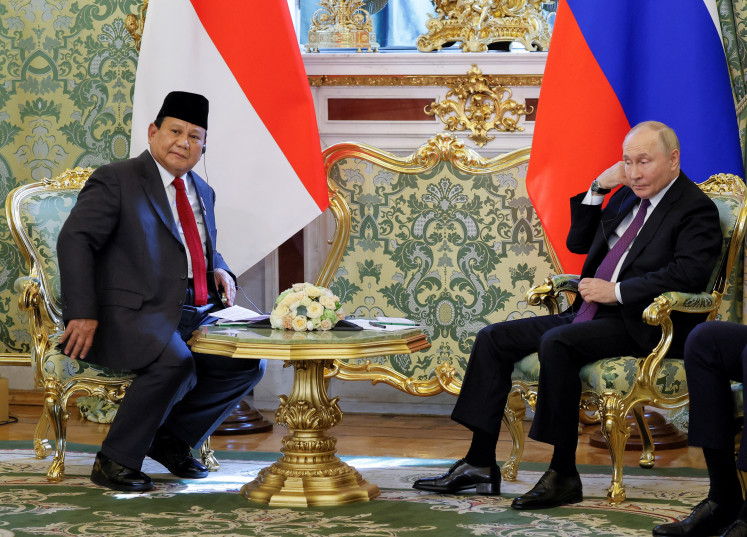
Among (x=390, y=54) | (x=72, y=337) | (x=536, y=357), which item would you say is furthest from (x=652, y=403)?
(x=390, y=54)

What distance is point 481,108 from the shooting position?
474 cm

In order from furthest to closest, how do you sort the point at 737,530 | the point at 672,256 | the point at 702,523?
the point at 672,256 → the point at 702,523 → the point at 737,530

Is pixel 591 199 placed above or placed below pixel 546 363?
above

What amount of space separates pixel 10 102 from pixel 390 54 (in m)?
1.87

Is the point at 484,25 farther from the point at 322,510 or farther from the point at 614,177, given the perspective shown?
the point at 322,510

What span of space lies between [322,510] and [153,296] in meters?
0.94

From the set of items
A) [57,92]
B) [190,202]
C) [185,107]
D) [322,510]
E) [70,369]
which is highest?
[57,92]

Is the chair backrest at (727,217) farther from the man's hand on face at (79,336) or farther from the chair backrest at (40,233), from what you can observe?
the chair backrest at (40,233)

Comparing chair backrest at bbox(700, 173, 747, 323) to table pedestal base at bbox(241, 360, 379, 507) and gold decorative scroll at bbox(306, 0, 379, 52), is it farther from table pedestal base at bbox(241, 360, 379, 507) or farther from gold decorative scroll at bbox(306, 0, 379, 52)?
gold decorative scroll at bbox(306, 0, 379, 52)

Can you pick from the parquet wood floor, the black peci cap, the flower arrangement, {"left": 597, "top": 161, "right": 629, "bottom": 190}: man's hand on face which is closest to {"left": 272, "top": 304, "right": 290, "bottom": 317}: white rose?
Answer: the flower arrangement

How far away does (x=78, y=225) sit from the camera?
3506 mm

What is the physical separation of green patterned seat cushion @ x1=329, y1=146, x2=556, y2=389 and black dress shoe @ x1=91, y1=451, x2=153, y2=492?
1.47 m

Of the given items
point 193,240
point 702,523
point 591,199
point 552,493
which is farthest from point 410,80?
point 702,523

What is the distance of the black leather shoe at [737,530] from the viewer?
8.75 ft
